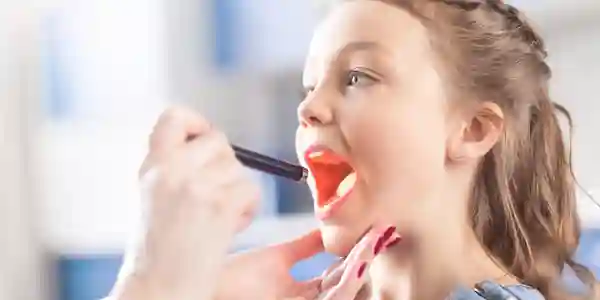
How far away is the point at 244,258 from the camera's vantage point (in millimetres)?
837

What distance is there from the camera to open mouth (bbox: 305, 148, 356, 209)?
2.49 ft

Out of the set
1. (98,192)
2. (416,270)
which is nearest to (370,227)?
(416,270)

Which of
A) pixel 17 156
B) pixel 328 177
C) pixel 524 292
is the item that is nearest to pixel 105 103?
pixel 17 156

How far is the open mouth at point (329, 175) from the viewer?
759 millimetres

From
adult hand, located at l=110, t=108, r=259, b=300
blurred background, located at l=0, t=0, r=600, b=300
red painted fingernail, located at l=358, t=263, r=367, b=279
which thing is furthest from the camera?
blurred background, located at l=0, t=0, r=600, b=300

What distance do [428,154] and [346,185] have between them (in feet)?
0.24

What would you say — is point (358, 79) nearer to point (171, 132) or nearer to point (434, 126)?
point (434, 126)

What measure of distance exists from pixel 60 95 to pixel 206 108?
22 centimetres

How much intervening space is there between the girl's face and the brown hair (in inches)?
1.0

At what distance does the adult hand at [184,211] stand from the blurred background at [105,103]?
0.42 metres

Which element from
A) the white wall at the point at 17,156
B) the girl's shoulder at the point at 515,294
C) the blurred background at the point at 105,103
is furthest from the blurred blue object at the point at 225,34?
the girl's shoulder at the point at 515,294

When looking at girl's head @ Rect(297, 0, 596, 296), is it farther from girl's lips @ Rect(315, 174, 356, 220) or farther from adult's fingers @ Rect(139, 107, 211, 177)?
adult's fingers @ Rect(139, 107, 211, 177)

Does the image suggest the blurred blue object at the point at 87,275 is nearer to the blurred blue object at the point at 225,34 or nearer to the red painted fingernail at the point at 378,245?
the blurred blue object at the point at 225,34

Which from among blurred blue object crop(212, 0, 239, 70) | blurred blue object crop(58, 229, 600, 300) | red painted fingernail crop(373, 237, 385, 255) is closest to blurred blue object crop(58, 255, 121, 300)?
blurred blue object crop(58, 229, 600, 300)
